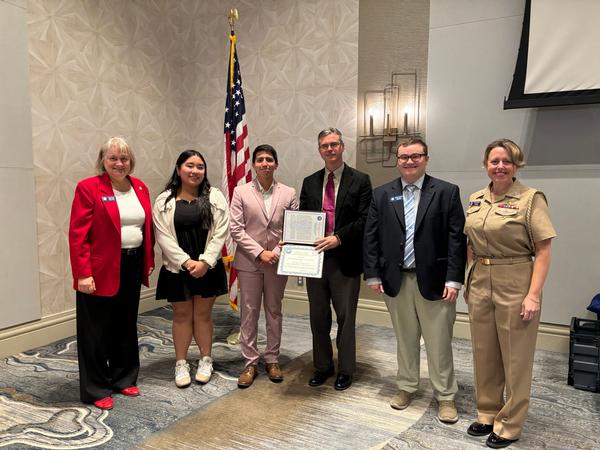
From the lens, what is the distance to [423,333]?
275 cm

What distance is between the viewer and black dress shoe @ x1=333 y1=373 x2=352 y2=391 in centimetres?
309

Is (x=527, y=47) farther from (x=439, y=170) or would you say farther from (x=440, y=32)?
(x=439, y=170)

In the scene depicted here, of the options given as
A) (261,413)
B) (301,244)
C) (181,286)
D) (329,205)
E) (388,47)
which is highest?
(388,47)

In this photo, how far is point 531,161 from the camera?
12.8ft

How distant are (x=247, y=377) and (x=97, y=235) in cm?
137

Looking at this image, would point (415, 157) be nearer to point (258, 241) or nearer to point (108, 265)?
point (258, 241)

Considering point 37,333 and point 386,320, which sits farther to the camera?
point 386,320

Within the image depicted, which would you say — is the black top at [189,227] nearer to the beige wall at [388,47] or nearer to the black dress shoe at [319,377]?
the black dress shoe at [319,377]

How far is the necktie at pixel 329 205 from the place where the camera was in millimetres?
3049

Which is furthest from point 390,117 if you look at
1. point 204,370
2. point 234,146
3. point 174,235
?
point 204,370

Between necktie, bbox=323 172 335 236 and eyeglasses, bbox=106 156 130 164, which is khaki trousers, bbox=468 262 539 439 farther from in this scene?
eyeglasses, bbox=106 156 130 164

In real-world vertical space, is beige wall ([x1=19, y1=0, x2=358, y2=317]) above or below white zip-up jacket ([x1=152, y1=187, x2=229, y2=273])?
above

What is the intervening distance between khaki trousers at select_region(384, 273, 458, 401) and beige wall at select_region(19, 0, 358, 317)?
2.22 m

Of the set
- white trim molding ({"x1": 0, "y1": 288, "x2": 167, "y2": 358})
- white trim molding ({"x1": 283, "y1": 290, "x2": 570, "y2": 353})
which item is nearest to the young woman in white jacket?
white trim molding ({"x1": 0, "y1": 288, "x2": 167, "y2": 358})
